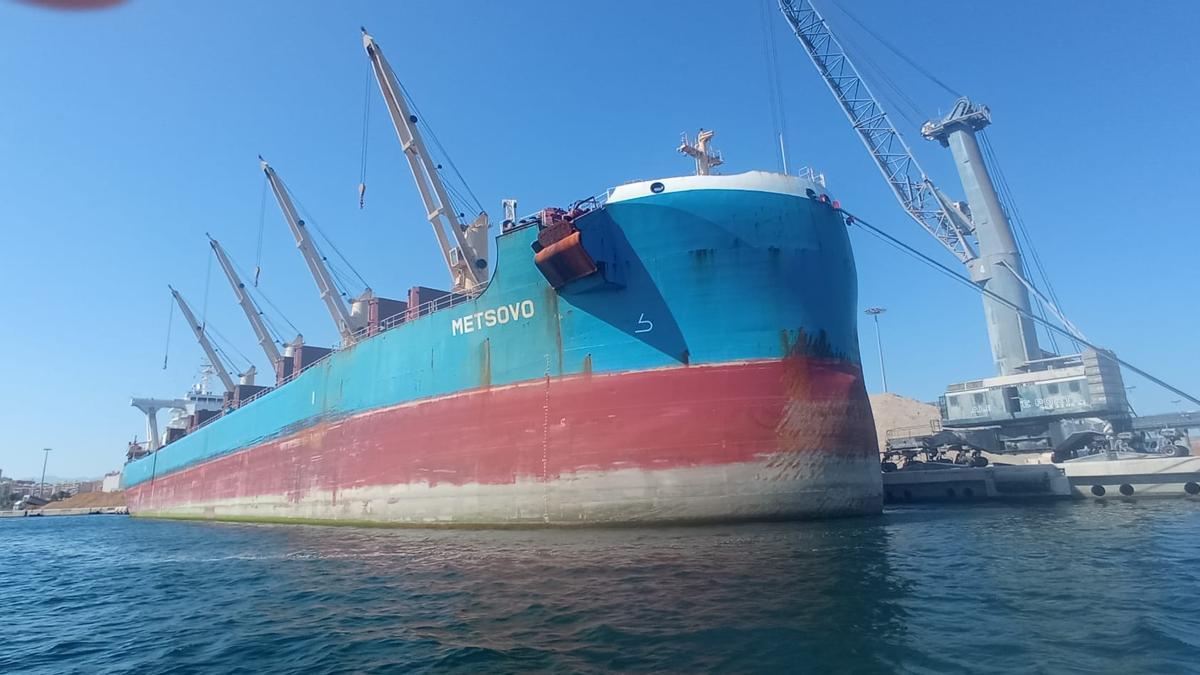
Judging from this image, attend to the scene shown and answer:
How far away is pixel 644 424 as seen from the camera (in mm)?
16547

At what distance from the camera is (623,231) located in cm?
1778

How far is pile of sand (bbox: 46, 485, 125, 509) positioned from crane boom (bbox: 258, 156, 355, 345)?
62.9 metres

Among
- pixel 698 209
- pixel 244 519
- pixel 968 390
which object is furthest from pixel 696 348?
pixel 968 390

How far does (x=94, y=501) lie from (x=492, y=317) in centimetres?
8925

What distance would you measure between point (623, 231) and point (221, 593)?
12.8 metres

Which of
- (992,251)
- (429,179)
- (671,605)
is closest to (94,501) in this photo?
(429,179)

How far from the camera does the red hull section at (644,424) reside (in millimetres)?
16156

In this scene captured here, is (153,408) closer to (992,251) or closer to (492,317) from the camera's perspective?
(492,317)

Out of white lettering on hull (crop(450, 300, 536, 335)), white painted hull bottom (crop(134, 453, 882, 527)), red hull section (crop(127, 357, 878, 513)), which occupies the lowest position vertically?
white painted hull bottom (crop(134, 453, 882, 527))

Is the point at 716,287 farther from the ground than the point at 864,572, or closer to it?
farther from the ground

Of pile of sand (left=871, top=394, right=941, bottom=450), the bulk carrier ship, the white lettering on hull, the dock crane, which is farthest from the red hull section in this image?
pile of sand (left=871, top=394, right=941, bottom=450)

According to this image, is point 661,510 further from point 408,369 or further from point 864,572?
point 408,369

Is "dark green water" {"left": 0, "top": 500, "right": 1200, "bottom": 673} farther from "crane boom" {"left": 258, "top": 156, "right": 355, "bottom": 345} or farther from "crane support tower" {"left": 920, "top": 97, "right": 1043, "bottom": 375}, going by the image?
"crane support tower" {"left": 920, "top": 97, "right": 1043, "bottom": 375}

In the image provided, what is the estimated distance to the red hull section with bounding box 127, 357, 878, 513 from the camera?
1616 centimetres
